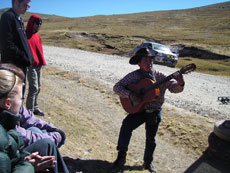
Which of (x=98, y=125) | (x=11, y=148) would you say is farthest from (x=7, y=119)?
(x=98, y=125)

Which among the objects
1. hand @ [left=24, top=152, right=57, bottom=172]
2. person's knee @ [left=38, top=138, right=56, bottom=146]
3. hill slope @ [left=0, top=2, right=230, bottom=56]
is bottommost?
hand @ [left=24, top=152, right=57, bottom=172]

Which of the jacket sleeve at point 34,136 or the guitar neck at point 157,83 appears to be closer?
the jacket sleeve at point 34,136

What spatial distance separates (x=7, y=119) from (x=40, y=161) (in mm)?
516

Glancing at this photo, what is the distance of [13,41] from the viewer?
3.44 meters

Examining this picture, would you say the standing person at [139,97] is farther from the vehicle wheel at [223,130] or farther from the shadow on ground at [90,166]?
the vehicle wheel at [223,130]

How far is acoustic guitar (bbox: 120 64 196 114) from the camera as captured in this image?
312 cm

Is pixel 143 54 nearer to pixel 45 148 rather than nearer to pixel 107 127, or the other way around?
pixel 45 148

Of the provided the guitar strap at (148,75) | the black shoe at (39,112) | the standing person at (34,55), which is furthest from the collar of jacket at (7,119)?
the black shoe at (39,112)

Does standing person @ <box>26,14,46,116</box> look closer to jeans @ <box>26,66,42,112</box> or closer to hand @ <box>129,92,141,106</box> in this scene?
jeans @ <box>26,66,42,112</box>

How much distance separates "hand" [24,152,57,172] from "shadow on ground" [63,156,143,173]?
110 centimetres

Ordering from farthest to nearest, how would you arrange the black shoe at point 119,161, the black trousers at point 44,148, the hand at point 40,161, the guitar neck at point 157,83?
the black shoe at point 119,161 → the guitar neck at point 157,83 → the black trousers at point 44,148 → the hand at point 40,161

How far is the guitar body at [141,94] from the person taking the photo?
312 centimetres

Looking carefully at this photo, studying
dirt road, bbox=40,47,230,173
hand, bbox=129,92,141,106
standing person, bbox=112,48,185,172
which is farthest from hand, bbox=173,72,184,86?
dirt road, bbox=40,47,230,173

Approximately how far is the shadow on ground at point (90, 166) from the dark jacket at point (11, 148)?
135cm
